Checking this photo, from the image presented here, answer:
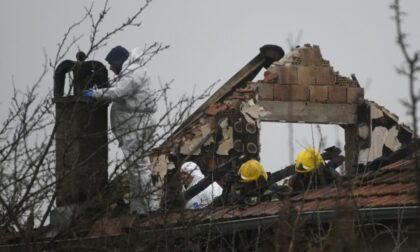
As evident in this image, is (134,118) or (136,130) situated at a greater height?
(134,118)

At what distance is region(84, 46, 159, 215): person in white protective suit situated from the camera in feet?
27.2

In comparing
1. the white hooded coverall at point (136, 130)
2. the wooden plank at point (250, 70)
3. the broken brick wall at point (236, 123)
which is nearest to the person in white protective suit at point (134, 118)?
the white hooded coverall at point (136, 130)

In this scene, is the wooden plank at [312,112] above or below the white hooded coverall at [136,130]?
above

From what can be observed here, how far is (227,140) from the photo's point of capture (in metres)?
17.1

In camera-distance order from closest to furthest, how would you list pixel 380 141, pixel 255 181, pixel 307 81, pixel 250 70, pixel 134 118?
pixel 134 118, pixel 255 181, pixel 307 81, pixel 250 70, pixel 380 141

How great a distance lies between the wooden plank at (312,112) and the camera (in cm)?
1747

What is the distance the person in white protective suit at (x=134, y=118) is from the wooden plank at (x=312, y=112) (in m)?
5.55

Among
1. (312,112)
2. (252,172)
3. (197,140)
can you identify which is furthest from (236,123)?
(252,172)

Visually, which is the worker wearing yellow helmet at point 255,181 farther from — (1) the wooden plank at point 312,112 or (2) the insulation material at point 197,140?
(1) the wooden plank at point 312,112

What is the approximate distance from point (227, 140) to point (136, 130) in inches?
355

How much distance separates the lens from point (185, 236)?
816cm

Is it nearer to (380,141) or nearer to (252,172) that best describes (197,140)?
(380,141)

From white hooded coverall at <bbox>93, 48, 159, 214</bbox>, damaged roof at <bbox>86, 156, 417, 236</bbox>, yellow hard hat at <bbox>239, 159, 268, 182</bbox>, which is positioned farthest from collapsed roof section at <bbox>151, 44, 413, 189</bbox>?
damaged roof at <bbox>86, 156, 417, 236</bbox>

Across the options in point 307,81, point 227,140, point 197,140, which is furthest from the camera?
point 307,81
